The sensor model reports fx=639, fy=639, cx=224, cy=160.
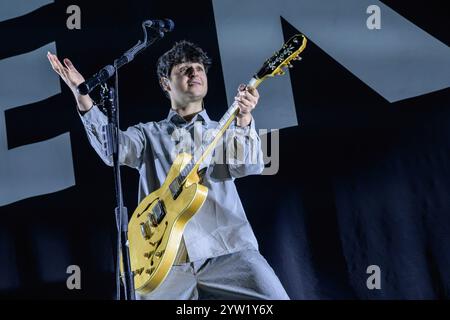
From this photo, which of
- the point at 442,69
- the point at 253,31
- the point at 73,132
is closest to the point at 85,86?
the point at 73,132

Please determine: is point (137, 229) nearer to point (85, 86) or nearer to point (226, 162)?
point (226, 162)

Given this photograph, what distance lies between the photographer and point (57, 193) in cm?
298

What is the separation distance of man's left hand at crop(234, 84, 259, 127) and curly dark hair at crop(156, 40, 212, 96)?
17.3 inches

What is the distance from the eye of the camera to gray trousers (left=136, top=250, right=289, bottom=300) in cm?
240

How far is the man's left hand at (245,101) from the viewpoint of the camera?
247 cm

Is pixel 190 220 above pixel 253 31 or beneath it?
beneath

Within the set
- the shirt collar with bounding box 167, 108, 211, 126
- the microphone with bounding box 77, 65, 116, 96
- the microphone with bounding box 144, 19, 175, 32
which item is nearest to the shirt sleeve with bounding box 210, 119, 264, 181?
the shirt collar with bounding box 167, 108, 211, 126

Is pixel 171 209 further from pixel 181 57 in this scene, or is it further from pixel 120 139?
pixel 181 57

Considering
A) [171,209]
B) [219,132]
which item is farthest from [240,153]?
[171,209]

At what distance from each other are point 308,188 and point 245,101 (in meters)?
0.65

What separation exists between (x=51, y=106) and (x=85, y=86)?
0.96m

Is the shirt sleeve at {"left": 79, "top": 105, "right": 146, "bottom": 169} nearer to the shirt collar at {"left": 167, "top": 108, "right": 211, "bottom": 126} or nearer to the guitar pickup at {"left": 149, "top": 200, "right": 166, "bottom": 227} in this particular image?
the shirt collar at {"left": 167, "top": 108, "right": 211, "bottom": 126}

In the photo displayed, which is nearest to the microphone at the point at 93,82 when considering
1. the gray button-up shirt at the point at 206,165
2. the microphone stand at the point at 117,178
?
the microphone stand at the point at 117,178

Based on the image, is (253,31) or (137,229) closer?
(137,229)
